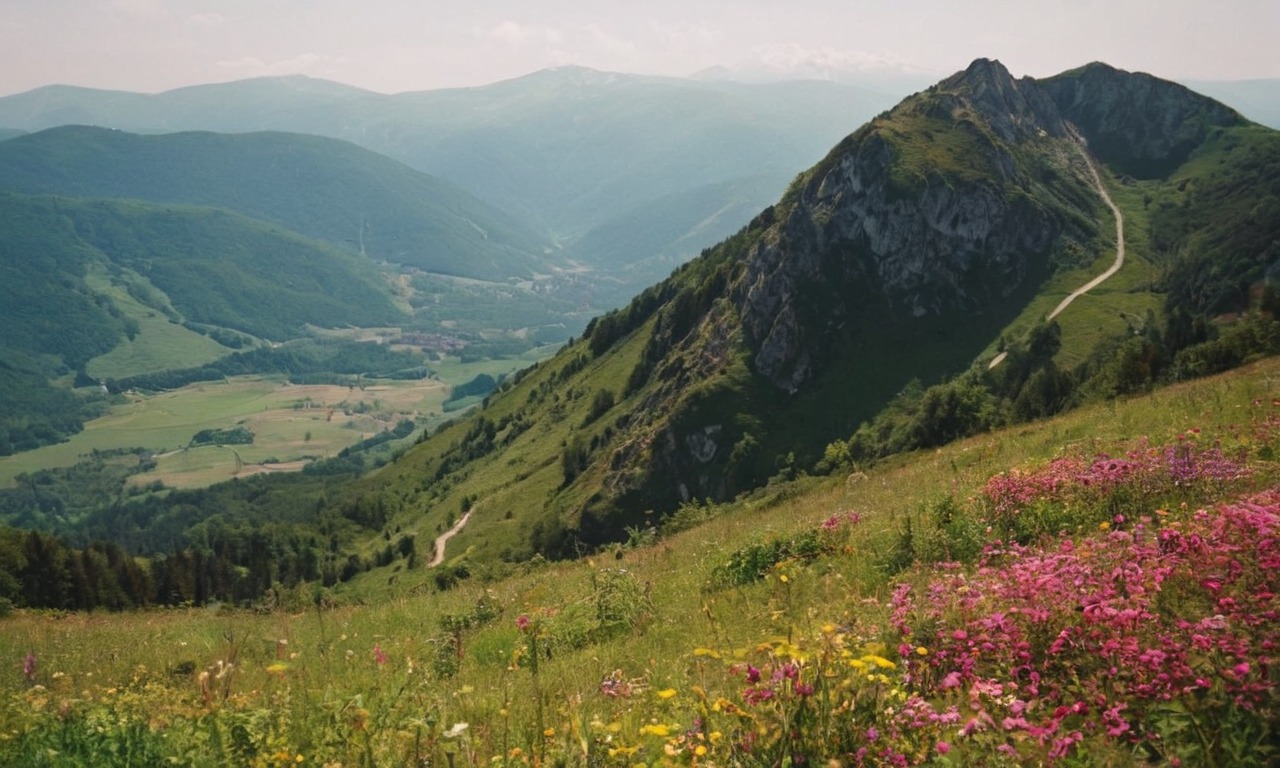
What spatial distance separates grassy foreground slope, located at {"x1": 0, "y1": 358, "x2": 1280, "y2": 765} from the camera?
19.7ft

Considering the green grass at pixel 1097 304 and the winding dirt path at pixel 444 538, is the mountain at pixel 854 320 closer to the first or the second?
the green grass at pixel 1097 304

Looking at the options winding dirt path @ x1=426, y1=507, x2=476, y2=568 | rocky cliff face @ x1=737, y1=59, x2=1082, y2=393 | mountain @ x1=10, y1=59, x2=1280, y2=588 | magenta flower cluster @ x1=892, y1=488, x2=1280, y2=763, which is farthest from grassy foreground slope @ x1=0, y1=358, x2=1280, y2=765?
winding dirt path @ x1=426, y1=507, x2=476, y2=568

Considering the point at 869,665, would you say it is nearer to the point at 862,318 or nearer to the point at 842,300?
the point at 862,318

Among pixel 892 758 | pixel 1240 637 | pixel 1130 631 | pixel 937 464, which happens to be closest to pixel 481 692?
pixel 892 758

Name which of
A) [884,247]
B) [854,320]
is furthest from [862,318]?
[884,247]

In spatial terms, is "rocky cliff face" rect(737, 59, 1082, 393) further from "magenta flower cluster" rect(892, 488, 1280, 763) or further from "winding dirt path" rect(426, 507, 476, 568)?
"magenta flower cluster" rect(892, 488, 1280, 763)

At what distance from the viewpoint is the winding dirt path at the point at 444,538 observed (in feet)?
469

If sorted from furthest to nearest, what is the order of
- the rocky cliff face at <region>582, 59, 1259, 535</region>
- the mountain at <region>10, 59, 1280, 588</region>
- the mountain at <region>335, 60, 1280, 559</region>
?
the rocky cliff face at <region>582, 59, 1259, 535</region>, the mountain at <region>335, 60, 1280, 559</region>, the mountain at <region>10, 59, 1280, 588</region>

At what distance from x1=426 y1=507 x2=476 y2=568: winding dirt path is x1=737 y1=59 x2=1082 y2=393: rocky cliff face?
242ft

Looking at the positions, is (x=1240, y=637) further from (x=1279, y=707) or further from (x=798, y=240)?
(x=798, y=240)

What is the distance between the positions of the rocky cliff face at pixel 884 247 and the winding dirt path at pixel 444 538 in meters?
73.7

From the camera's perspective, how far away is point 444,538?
15812 cm

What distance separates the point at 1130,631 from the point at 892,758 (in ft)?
9.57

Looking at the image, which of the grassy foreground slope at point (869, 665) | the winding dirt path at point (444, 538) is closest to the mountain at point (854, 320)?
the winding dirt path at point (444, 538)
